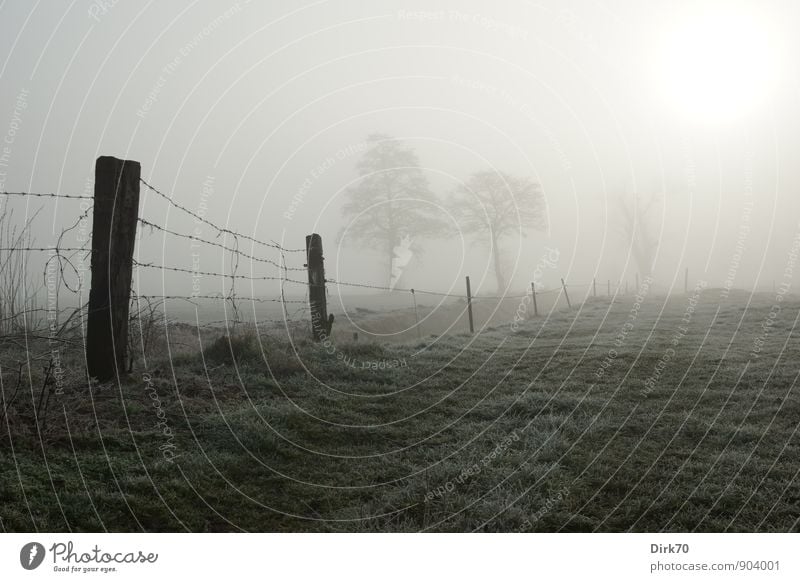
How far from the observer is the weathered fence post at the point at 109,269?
265 inches

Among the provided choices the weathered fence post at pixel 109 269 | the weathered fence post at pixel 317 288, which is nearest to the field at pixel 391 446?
the weathered fence post at pixel 109 269

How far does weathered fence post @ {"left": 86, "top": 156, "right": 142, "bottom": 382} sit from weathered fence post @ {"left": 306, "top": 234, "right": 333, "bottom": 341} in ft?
20.5

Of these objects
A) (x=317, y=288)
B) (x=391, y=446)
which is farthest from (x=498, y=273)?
(x=391, y=446)

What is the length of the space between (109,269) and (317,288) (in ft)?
21.8

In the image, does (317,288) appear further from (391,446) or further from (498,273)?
(498,273)

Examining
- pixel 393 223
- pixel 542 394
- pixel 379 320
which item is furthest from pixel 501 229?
pixel 542 394

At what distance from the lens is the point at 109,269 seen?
265 inches

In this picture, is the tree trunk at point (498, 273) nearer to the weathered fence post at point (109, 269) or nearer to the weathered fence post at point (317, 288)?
the weathered fence post at point (317, 288)

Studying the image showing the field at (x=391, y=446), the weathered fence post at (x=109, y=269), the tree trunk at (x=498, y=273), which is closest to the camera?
the field at (x=391, y=446)

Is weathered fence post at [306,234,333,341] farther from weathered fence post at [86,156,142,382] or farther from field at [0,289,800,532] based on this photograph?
weathered fence post at [86,156,142,382]

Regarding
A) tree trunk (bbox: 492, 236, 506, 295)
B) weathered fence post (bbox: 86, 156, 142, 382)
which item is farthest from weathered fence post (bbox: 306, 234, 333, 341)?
tree trunk (bbox: 492, 236, 506, 295)

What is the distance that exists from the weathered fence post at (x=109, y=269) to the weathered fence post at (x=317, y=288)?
6237mm

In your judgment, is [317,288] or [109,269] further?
[317,288]
